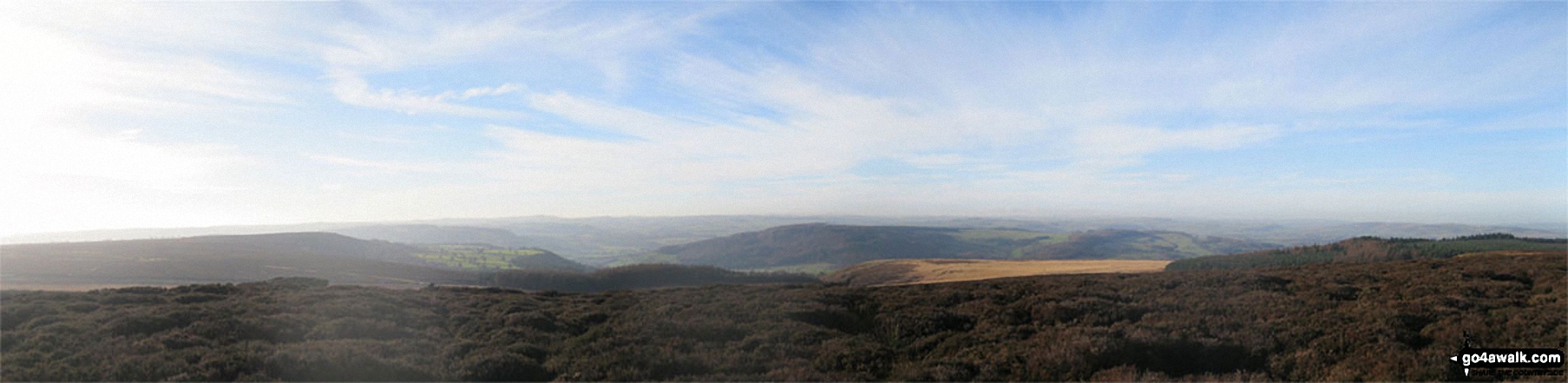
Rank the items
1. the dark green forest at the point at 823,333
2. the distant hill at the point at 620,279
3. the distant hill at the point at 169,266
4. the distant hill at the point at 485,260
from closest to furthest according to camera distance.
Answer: the dark green forest at the point at 823,333, the distant hill at the point at 169,266, the distant hill at the point at 620,279, the distant hill at the point at 485,260

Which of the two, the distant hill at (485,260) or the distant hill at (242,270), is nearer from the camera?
the distant hill at (242,270)

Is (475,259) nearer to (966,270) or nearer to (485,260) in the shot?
(485,260)

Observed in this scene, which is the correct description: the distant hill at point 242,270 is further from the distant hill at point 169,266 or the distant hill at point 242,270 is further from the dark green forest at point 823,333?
the dark green forest at point 823,333

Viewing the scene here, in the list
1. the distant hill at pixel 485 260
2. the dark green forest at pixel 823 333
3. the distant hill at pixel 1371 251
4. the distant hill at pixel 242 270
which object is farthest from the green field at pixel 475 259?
the distant hill at pixel 1371 251

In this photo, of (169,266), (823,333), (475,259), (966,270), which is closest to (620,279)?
(169,266)

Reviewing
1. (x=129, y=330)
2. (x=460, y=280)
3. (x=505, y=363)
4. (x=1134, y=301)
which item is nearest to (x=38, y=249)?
(x=460, y=280)
